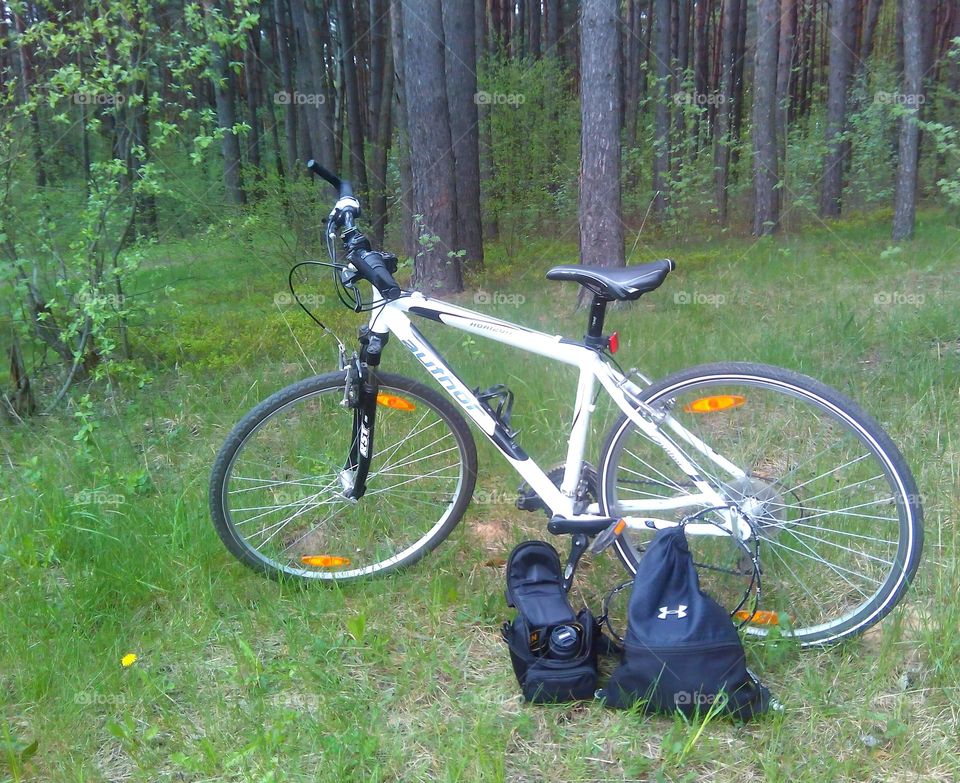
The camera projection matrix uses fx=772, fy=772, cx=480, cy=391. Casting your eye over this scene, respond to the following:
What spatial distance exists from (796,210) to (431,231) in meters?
6.72

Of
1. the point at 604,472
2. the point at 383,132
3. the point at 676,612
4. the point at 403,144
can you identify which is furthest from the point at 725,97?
the point at 676,612

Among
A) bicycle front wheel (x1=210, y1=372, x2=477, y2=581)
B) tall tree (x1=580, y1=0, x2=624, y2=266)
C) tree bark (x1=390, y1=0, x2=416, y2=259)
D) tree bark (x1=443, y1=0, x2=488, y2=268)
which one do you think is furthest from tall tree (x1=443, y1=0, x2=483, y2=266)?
bicycle front wheel (x1=210, y1=372, x2=477, y2=581)

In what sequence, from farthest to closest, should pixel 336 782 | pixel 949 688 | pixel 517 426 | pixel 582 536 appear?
1. pixel 517 426
2. pixel 582 536
3. pixel 949 688
4. pixel 336 782

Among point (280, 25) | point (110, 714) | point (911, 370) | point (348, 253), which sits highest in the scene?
point (280, 25)

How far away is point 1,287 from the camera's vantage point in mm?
4258

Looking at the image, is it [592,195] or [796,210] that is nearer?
[592,195]

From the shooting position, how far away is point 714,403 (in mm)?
2455

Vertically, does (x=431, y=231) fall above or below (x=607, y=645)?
above

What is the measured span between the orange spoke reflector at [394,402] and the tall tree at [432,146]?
417 centimetres

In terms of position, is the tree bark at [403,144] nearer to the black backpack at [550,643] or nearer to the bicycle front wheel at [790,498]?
the bicycle front wheel at [790,498]

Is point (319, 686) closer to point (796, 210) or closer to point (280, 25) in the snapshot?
point (796, 210)

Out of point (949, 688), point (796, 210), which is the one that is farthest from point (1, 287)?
point (796, 210)

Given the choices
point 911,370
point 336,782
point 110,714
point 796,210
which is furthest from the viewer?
point 796,210

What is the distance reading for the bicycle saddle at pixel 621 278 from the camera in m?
2.36
